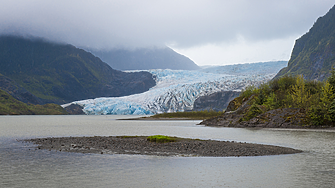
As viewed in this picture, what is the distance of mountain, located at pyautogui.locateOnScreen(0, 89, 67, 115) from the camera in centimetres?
15811

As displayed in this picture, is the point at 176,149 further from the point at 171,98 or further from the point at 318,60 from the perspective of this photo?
the point at 318,60

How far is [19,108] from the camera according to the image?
547 ft

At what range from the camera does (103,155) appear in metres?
18.7

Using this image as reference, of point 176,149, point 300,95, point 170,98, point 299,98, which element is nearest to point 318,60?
point 170,98

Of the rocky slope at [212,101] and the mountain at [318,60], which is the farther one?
the mountain at [318,60]

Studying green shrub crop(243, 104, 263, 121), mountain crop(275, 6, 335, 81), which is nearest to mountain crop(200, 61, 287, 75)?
mountain crop(275, 6, 335, 81)

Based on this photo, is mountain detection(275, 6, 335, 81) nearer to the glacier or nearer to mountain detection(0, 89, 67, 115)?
the glacier

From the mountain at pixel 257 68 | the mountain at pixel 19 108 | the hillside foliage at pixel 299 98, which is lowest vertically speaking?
the mountain at pixel 19 108

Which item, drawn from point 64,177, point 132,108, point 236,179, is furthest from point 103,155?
point 132,108

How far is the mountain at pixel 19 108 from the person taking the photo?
15811 centimetres

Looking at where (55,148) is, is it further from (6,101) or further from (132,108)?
(6,101)

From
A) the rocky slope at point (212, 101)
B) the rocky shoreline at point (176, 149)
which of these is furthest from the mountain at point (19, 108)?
the rocky shoreline at point (176, 149)

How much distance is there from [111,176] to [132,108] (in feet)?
395

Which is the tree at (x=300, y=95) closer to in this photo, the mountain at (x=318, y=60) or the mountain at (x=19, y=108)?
the mountain at (x=318, y=60)
